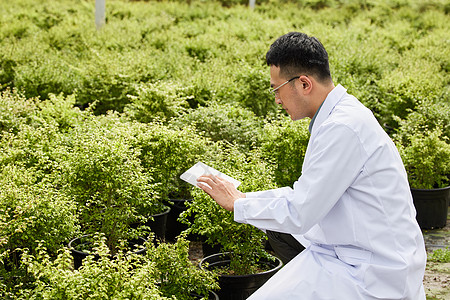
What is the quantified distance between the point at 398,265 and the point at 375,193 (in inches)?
13.7

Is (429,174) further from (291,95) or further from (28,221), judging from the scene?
(28,221)

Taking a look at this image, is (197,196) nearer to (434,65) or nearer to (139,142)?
(139,142)

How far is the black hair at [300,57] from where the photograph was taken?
284 centimetres

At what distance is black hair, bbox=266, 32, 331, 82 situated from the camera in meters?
2.84

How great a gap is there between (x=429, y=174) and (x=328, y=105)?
4.02 meters

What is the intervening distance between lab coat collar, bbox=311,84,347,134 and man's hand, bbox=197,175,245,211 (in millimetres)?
511

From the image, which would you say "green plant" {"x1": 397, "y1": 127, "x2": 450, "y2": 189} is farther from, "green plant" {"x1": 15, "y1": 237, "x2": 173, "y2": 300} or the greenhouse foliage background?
"green plant" {"x1": 15, "y1": 237, "x2": 173, "y2": 300}

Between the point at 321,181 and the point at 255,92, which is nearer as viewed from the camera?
the point at 321,181

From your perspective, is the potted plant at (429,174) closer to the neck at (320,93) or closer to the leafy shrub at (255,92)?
the leafy shrub at (255,92)

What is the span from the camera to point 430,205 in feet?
21.3

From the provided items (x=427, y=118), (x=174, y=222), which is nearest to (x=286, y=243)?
(x=174, y=222)

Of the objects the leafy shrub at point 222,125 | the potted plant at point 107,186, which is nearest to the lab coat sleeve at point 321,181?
the potted plant at point 107,186

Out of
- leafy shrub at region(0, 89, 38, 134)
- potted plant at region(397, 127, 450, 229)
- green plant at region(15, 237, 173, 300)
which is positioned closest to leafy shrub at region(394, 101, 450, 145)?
potted plant at region(397, 127, 450, 229)

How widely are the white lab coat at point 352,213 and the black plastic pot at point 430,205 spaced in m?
3.89
